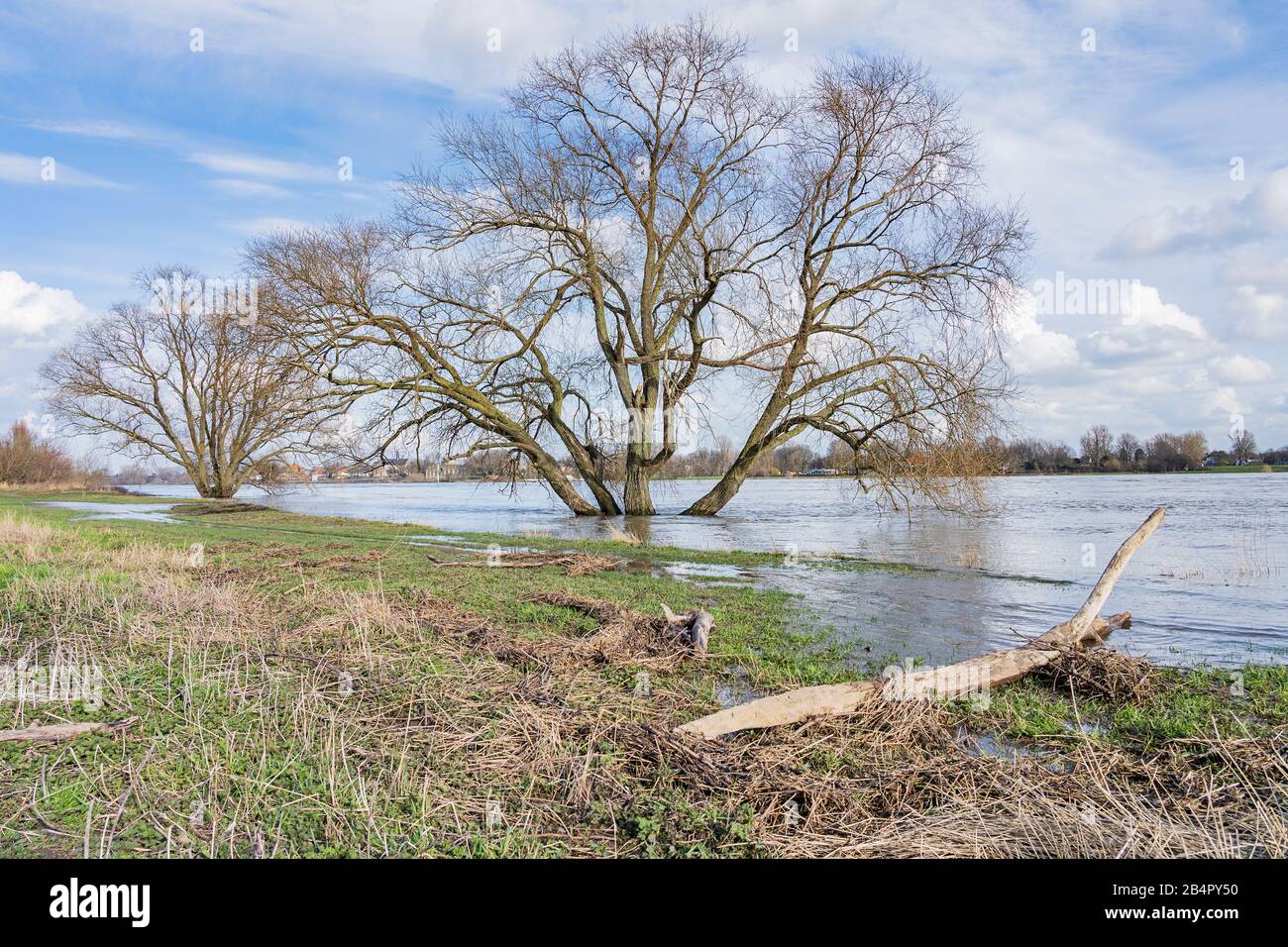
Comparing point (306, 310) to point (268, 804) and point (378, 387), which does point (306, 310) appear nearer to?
point (378, 387)

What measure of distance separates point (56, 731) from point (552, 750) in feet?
9.27

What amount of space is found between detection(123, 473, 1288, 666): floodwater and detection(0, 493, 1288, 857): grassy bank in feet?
5.33

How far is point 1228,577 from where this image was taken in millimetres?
13734

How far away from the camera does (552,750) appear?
173 inches

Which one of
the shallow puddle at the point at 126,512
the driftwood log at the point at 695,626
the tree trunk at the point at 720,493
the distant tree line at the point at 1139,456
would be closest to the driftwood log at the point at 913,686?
the driftwood log at the point at 695,626

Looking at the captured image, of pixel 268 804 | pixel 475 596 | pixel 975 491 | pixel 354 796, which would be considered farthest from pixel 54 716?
pixel 975 491

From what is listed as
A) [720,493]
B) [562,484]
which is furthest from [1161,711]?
[562,484]

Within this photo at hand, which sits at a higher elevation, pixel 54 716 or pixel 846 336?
pixel 846 336

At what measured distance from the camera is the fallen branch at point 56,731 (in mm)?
4385

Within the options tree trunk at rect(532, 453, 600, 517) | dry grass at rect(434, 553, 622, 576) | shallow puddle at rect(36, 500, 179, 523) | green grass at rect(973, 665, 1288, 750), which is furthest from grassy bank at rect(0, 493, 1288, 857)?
tree trunk at rect(532, 453, 600, 517)

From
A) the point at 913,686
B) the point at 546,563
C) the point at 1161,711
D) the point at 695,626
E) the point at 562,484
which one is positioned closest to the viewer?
the point at 913,686

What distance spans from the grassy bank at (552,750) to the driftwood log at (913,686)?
0.58ft

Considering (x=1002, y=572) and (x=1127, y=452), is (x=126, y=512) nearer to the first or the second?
(x=1002, y=572)
